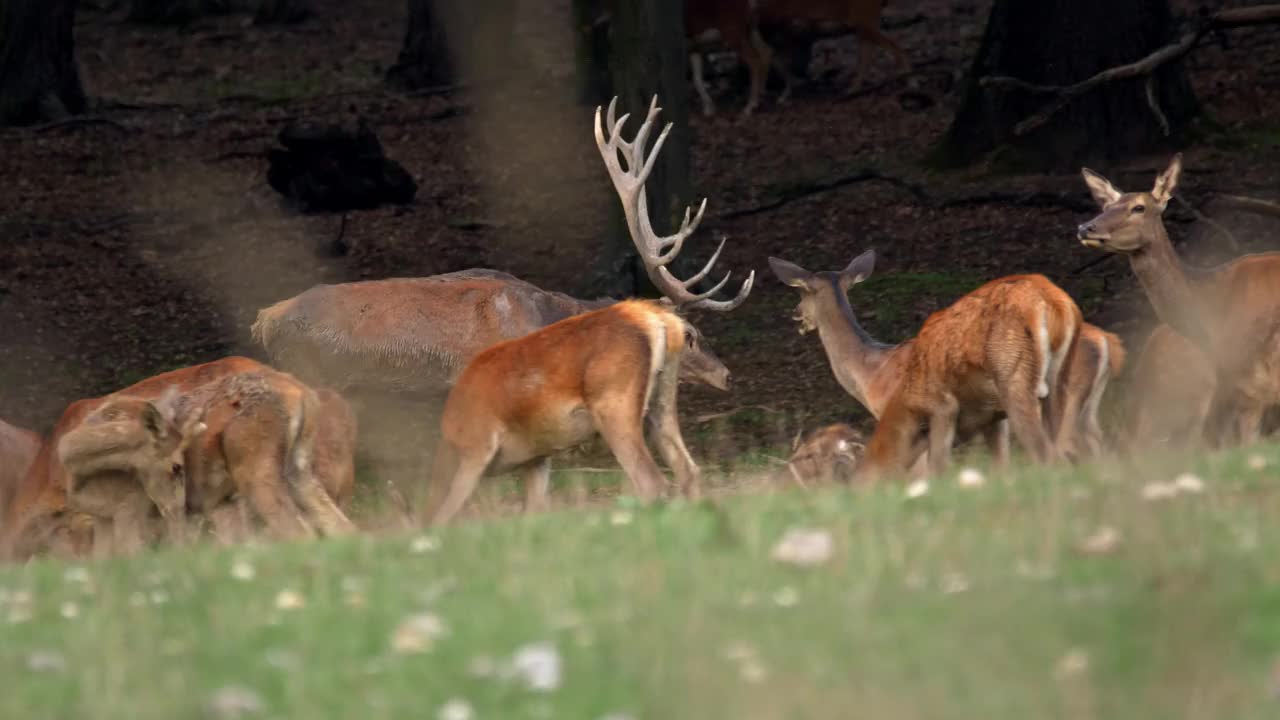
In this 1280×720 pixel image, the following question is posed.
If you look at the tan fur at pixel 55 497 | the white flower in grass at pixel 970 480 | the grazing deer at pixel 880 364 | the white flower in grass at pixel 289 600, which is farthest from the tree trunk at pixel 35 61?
the white flower in grass at pixel 289 600

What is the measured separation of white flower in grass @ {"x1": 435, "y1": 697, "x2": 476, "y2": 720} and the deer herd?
465cm

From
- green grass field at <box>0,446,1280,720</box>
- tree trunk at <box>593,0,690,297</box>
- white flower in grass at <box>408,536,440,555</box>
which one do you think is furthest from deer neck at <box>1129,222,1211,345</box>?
tree trunk at <box>593,0,690,297</box>

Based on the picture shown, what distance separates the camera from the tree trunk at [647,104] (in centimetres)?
1609

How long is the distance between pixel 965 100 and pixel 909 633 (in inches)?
592

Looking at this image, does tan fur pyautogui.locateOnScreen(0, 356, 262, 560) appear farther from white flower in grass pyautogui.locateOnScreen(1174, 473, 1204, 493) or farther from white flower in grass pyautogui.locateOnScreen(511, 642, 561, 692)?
white flower in grass pyautogui.locateOnScreen(511, 642, 561, 692)

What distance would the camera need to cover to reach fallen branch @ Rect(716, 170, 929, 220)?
62.2ft

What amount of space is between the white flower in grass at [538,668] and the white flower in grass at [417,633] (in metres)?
0.32

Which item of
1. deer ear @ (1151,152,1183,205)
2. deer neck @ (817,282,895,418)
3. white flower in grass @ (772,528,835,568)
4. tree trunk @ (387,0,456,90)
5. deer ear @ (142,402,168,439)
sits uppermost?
white flower in grass @ (772,528,835,568)

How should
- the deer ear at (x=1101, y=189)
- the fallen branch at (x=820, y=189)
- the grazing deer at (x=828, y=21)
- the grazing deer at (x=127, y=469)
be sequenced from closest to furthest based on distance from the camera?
the grazing deer at (x=127, y=469)
the deer ear at (x=1101, y=189)
the fallen branch at (x=820, y=189)
the grazing deer at (x=828, y=21)

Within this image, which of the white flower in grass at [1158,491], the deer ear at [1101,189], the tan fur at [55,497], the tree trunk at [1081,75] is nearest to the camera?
the white flower in grass at [1158,491]

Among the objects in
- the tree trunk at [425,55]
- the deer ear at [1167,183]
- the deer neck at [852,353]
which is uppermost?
the deer ear at [1167,183]

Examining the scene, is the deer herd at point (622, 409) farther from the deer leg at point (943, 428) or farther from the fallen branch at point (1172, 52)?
the fallen branch at point (1172, 52)

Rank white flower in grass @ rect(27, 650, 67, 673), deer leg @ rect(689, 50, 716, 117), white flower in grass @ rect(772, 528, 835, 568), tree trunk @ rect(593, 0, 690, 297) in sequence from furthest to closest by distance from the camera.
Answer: deer leg @ rect(689, 50, 716, 117), tree trunk @ rect(593, 0, 690, 297), white flower in grass @ rect(772, 528, 835, 568), white flower in grass @ rect(27, 650, 67, 673)

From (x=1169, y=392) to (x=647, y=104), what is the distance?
578 centimetres
